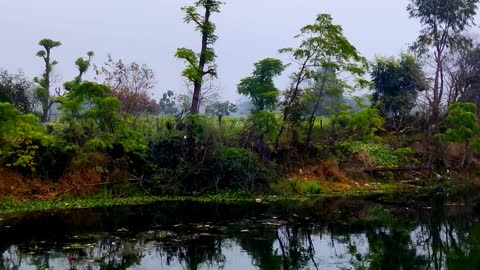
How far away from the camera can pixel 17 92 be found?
28969 millimetres

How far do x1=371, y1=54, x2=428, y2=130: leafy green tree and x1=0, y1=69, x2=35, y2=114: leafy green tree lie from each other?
757 inches

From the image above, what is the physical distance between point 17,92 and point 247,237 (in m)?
20.9

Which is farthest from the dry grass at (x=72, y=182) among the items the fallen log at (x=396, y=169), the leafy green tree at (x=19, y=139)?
the fallen log at (x=396, y=169)

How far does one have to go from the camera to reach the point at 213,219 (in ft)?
48.3

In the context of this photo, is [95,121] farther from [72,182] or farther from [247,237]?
[247,237]

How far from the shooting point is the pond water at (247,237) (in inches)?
416

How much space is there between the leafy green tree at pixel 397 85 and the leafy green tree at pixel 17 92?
19220mm

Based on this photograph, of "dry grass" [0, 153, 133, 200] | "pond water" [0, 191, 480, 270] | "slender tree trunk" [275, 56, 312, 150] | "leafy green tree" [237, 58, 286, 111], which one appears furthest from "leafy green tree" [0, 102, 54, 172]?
"leafy green tree" [237, 58, 286, 111]

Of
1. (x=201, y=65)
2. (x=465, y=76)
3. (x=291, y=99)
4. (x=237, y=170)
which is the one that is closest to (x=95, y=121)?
(x=201, y=65)

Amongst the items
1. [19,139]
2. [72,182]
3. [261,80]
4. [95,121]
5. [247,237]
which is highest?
[261,80]

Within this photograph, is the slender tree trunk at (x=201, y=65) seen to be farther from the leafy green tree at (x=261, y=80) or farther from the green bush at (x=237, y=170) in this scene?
the leafy green tree at (x=261, y=80)

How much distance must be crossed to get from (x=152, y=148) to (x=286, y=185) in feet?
16.7

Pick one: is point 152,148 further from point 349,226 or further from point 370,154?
point 370,154

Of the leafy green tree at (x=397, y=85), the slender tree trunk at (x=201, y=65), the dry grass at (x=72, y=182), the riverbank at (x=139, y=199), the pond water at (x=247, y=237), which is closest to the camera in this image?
the pond water at (x=247, y=237)
